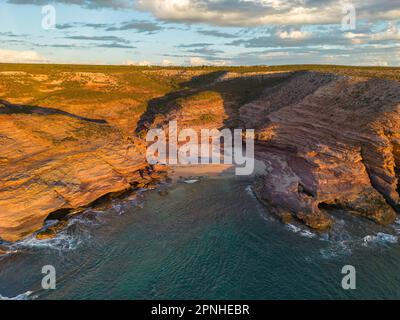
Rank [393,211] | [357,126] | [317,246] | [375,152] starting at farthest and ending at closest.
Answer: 1. [357,126]
2. [375,152]
3. [393,211]
4. [317,246]

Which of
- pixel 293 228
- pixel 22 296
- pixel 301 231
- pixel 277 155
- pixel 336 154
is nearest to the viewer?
pixel 22 296

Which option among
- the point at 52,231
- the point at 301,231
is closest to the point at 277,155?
the point at 301,231

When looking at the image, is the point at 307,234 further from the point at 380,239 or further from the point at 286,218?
the point at 380,239

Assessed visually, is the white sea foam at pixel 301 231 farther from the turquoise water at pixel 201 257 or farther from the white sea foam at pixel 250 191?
the white sea foam at pixel 250 191

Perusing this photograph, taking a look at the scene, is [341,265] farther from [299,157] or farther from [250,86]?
[250,86]

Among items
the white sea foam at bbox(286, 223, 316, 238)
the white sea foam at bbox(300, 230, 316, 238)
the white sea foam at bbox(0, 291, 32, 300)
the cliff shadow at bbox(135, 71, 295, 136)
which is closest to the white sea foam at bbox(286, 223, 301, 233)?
the white sea foam at bbox(286, 223, 316, 238)

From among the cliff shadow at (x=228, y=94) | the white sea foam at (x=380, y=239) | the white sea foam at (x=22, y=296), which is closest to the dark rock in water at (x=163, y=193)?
the white sea foam at (x=22, y=296)
